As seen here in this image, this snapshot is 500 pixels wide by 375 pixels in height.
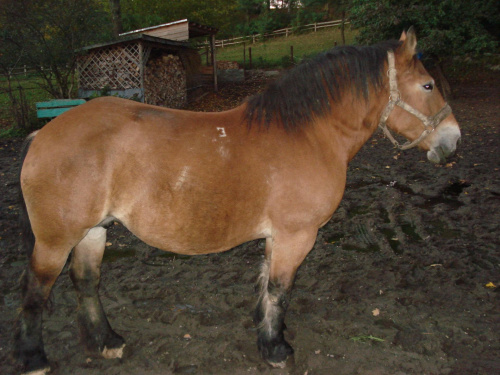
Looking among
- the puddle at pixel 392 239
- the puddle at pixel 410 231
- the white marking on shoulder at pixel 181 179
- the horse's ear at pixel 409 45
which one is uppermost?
the horse's ear at pixel 409 45

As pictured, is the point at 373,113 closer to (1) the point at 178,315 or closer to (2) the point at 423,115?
(2) the point at 423,115

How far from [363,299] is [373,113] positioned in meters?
1.88

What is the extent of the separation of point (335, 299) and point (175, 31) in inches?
646

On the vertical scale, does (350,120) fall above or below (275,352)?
above

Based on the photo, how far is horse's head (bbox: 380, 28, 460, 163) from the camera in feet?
9.39

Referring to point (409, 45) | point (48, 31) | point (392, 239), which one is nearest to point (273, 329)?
point (409, 45)

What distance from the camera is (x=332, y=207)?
276cm

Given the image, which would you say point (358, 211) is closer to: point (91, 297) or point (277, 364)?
point (277, 364)

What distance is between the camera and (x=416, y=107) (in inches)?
115

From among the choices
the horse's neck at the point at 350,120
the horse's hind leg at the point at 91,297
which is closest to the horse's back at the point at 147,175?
the horse's hind leg at the point at 91,297

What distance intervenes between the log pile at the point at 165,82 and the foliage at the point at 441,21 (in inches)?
328

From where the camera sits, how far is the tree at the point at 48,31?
11945mm

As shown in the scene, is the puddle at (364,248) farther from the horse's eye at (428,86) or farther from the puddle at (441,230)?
the horse's eye at (428,86)

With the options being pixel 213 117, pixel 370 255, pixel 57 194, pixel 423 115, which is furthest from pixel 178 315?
pixel 423 115
